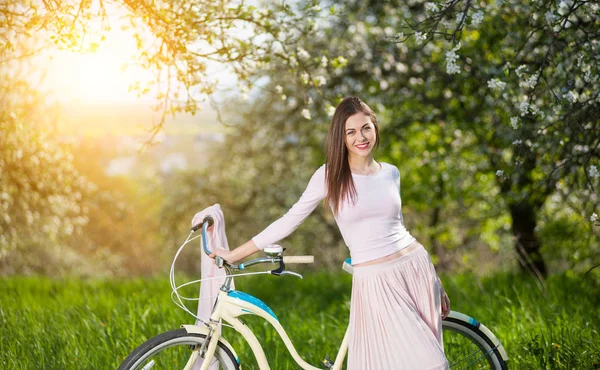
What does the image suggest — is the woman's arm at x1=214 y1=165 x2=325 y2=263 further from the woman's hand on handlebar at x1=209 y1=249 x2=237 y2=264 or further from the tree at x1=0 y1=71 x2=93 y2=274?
the tree at x1=0 y1=71 x2=93 y2=274

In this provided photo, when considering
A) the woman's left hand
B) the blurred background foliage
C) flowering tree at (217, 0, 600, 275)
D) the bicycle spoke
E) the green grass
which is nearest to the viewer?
the woman's left hand

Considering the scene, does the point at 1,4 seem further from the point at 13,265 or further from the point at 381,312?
the point at 13,265

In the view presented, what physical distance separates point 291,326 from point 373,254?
9.10 feet

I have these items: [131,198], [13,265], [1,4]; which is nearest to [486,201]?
[1,4]

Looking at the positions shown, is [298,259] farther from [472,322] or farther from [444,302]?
[472,322]

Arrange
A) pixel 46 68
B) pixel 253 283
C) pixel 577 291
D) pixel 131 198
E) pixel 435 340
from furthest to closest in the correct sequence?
pixel 131 198 → pixel 253 283 → pixel 46 68 → pixel 577 291 → pixel 435 340

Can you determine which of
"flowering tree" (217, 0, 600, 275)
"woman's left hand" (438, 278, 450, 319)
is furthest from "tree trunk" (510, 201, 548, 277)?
"woman's left hand" (438, 278, 450, 319)

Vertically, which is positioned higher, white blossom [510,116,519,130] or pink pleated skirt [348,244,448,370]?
white blossom [510,116,519,130]

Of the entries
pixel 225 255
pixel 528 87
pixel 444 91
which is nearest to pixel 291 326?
pixel 225 255

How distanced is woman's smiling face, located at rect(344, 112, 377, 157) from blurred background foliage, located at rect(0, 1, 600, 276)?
35 cm

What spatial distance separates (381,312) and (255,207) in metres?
11.3

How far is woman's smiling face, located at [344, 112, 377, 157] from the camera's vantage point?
3.32 metres

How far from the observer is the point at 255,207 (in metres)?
14.5

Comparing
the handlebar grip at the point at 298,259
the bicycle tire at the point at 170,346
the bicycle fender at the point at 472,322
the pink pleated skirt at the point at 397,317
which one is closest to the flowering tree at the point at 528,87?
the bicycle fender at the point at 472,322
